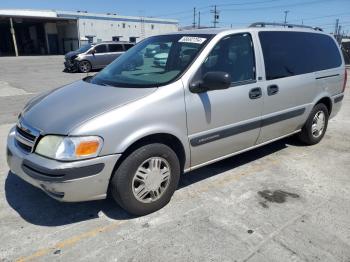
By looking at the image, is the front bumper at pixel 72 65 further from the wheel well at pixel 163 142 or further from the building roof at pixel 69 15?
the building roof at pixel 69 15

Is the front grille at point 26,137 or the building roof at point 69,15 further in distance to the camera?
the building roof at point 69,15

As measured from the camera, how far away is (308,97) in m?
4.77

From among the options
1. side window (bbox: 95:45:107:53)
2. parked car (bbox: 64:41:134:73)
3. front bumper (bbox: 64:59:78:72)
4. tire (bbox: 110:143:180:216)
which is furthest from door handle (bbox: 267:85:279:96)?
side window (bbox: 95:45:107:53)

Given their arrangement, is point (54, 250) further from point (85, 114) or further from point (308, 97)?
point (308, 97)

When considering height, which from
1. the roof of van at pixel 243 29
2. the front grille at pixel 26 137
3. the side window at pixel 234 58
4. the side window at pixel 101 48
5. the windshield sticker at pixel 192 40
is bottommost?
the side window at pixel 101 48

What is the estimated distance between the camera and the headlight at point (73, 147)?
2.70 m

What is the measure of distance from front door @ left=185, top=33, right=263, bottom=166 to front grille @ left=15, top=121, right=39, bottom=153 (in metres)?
1.45

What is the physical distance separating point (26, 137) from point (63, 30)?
43055 mm

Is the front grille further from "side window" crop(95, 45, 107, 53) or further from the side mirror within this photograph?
"side window" crop(95, 45, 107, 53)

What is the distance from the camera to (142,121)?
9.75 ft

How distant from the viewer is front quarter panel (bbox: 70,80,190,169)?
2.79m

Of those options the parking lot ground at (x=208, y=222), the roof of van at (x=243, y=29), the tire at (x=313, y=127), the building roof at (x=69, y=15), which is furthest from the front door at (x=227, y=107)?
the building roof at (x=69, y=15)

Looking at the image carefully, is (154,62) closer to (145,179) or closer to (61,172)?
(145,179)

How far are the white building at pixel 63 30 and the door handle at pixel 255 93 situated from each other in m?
37.5
